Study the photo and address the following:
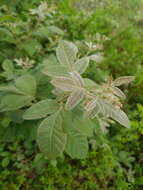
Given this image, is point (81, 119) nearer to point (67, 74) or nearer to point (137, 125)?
point (67, 74)

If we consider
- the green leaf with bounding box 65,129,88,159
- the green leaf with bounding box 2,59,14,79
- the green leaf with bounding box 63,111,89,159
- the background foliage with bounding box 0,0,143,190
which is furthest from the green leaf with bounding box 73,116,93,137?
Result: the green leaf with bounding box 2,59,14,79

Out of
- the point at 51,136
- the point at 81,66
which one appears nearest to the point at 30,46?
the point at 81,66

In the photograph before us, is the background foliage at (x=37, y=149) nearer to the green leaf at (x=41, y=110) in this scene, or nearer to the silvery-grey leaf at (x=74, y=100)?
the green leaf at (x=41, y=110)

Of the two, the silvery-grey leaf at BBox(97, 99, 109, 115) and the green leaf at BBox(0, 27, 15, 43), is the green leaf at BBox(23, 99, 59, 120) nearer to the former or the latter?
the silvery-grey leaf at BBox(97, 99, 109, 115)

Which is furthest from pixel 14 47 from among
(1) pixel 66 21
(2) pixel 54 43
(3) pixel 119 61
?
(3) pixel 119 61

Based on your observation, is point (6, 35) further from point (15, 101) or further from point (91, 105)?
point (91, 105)
